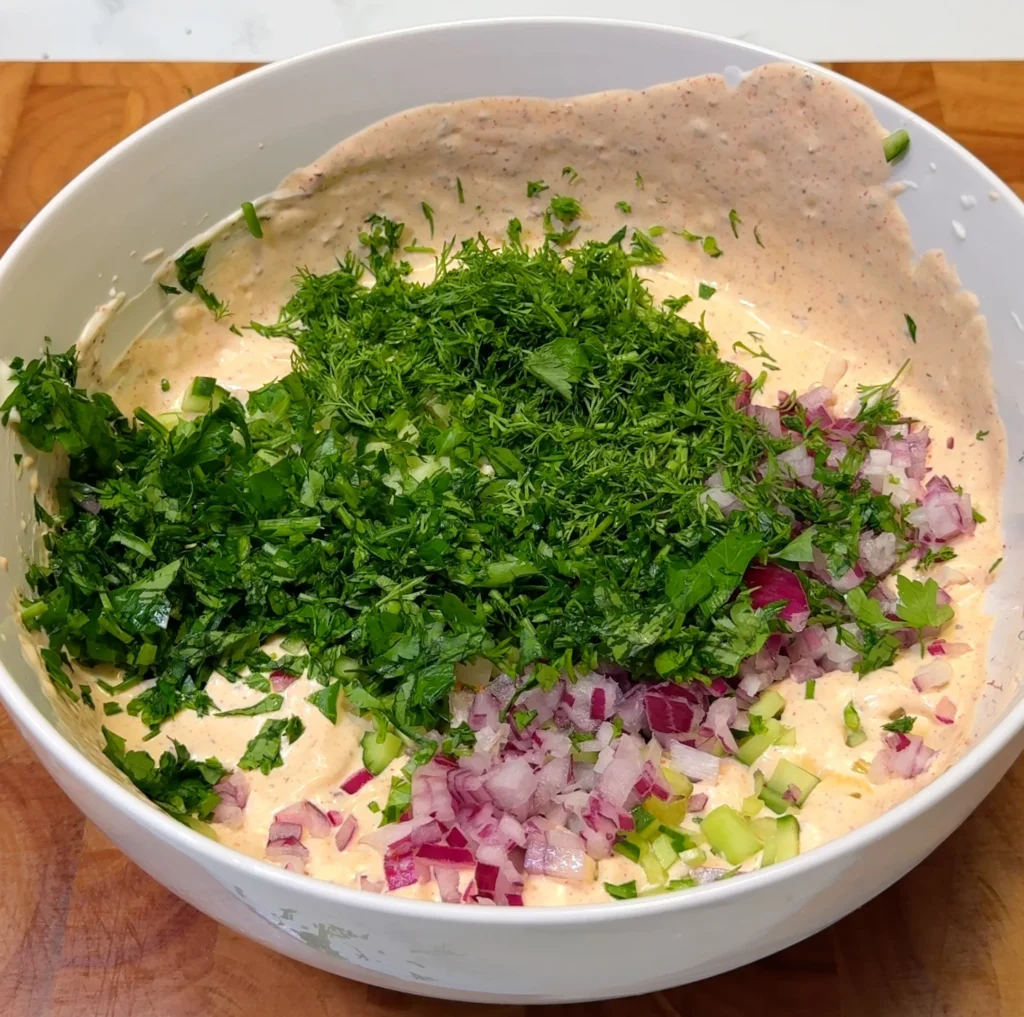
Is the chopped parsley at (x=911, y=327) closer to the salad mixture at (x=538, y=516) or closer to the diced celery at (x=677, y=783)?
the salad mixture at (x=538, y=516)

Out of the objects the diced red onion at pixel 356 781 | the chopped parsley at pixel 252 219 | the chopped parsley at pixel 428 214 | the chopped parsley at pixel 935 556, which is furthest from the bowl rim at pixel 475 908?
the chopped parsley at pixel 428 214

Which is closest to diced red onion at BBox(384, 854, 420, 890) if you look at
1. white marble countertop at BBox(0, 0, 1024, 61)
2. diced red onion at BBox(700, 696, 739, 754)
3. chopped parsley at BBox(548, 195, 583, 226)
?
diced red onion at BBox(700, 696, 739, 754)

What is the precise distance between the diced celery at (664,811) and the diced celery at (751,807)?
0.06 metres

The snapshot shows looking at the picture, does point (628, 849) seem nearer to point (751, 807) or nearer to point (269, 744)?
point (751, 807)

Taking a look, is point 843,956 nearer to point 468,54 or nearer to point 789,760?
point 789,760

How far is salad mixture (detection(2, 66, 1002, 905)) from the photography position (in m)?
0.82

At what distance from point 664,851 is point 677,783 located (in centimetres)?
6

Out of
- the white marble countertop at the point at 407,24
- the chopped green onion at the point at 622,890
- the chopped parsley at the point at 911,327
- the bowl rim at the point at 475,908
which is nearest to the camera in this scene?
the bowl rim at the point at 475,908

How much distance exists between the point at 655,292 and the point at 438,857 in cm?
71

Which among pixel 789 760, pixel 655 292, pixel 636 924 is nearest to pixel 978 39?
pixel 655 292

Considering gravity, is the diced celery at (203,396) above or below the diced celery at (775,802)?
above

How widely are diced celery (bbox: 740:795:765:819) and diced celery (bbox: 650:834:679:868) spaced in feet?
Result: 0.24

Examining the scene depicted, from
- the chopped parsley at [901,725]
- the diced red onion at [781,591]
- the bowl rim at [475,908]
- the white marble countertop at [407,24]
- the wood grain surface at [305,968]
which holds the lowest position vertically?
the wood grain surface at [305,968]

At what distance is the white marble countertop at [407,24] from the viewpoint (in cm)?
144
